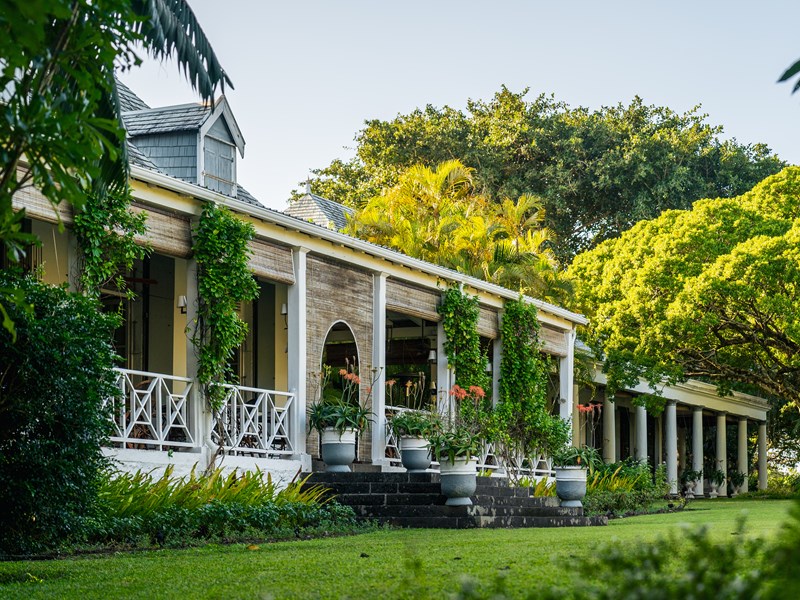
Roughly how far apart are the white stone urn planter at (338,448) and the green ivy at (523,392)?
5.63 meters

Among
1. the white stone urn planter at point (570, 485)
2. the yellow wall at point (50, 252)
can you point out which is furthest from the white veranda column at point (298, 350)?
the white stone urn planter at point (570, 485)

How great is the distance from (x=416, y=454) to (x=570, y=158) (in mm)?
28674

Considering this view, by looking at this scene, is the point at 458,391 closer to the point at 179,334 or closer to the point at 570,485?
the point at 570,485

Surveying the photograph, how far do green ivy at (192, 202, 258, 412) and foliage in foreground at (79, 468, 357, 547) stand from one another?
137cm

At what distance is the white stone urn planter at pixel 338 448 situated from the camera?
55.5ft

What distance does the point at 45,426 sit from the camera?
33.9 ft

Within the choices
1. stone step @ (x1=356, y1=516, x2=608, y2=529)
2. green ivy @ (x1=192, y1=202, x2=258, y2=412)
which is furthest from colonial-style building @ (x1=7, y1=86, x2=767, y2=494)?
stone step @ (x1=356, y1=516, x2=608, y2=529)

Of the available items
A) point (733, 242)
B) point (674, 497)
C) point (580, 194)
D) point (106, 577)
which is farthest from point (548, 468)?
point (580, 194)

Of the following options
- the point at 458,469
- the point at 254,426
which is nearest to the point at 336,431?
the point at 254,426

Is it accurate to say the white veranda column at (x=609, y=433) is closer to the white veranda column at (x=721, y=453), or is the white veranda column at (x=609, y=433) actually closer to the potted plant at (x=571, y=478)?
the white veranda column at (x=721, y=453)

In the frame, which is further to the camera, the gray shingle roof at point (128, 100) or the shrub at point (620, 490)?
the shrub at point (620, 490)

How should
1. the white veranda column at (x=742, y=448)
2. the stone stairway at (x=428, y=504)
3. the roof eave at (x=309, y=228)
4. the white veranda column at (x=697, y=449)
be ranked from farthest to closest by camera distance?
the white veranda column at (x=742, y=448), the white veranda column at (x=697, y=449), the stone stairway at (x=428, y=504), the roof eave at (x=309, y=228)

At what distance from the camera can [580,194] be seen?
45.1 metres

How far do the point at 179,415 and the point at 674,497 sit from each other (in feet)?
59.4
